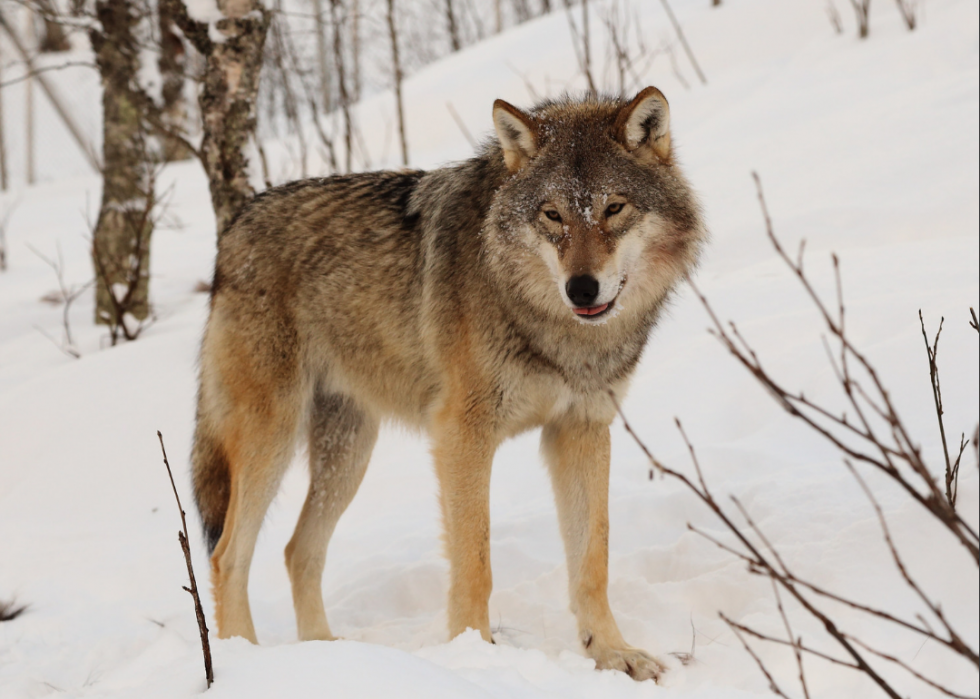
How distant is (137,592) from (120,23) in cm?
499

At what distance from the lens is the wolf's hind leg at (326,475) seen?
365cm

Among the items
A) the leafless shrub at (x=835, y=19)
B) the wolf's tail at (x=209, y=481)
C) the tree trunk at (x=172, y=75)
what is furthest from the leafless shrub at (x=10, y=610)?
the leafless shrub at (x=835, y=19)

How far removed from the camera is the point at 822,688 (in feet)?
8.52

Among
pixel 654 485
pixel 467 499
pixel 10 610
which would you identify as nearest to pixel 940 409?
pixel 467 499

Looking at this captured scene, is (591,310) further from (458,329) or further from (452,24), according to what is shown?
(452,24)

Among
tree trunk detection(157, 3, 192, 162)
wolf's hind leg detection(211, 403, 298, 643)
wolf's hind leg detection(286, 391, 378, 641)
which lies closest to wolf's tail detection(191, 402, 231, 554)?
wolf's hind leg detection(211, 403, 298, 643)

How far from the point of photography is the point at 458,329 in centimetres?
309

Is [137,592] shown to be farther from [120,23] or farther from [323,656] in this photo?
[120,23]

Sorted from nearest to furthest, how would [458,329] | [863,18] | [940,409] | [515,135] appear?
1. [940,409]
2. [515,135]
3. [458,329]
4. [863,18]

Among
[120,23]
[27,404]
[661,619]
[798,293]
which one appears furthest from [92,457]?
[798,293]

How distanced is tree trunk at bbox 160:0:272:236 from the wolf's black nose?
8.61ft

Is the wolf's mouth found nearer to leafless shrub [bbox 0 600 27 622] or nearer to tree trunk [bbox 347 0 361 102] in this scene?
leafless shrub [bbox 0 600 27 622]

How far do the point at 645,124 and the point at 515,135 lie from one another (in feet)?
1.48

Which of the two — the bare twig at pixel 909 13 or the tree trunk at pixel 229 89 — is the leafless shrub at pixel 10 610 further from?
the bare twig at pixel 909 13
